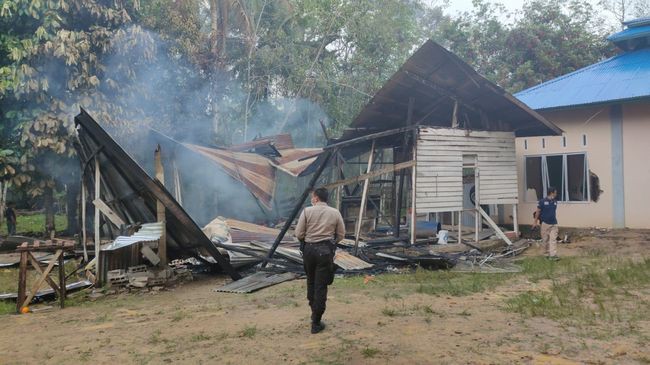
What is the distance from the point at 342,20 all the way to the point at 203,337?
18.2 meters

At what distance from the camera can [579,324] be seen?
214 inches

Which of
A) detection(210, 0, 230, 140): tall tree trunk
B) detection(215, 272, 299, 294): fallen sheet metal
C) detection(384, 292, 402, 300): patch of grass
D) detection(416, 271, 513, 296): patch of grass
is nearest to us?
detection(384, 292, 402, 300): patch of grass

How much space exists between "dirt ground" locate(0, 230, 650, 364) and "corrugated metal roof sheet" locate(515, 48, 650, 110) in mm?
7244

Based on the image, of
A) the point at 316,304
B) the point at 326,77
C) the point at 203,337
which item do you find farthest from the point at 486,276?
the point at 326,77

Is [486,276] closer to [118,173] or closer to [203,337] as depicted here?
[203,337]

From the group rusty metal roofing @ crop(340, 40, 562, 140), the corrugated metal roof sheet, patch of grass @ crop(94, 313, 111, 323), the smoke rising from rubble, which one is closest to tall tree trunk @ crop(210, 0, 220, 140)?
the smoke rising from rubble

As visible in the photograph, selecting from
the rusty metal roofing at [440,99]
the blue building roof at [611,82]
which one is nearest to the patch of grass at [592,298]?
the rusty metal roofing at [440,99]

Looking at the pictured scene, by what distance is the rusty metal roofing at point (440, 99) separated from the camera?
1044cm

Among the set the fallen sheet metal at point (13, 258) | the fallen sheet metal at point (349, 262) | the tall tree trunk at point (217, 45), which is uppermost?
the tall tree trunk at point (217, 45)

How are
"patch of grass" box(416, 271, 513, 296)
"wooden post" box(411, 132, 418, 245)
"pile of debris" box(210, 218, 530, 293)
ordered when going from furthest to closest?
"wooden post" box(411, 132, 418, 245)
"pile of debris" box(210, 218, 530, 293)
"patch of grass" box(416, 271, 513, 296)

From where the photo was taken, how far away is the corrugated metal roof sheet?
12.6m

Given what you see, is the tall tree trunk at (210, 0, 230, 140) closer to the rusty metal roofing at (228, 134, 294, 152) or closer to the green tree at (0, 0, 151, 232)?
the rusty metal roofing at (228, 134, 294, 152)

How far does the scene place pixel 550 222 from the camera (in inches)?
Answer: 412

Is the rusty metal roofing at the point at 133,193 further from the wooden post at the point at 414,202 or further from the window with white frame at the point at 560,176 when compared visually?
the window with white frame at the point at 560,176
